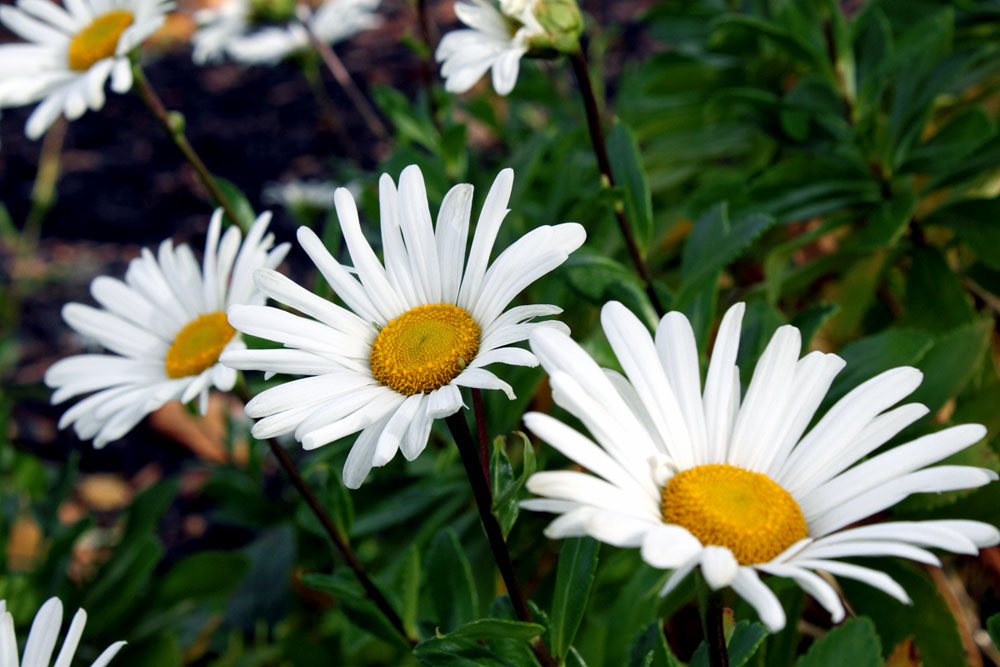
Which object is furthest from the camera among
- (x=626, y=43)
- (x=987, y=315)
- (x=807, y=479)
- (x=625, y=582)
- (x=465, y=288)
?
(x=626, y=43)

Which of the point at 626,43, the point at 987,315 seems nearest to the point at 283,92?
the point at 626,43

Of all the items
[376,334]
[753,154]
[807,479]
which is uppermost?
[376,334]

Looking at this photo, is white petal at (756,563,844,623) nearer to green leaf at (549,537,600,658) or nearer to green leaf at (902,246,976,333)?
green leaf at (549,537,600,658)

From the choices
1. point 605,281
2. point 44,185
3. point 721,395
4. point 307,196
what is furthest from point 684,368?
point 44,185

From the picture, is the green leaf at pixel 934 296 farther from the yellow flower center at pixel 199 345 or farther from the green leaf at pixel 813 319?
the yellow flower center at pixel 199 345

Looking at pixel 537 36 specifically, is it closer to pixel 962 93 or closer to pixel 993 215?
pixel 993 215

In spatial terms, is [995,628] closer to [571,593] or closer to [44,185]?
[571,593]

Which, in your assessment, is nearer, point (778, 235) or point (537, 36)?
point (537, 36)

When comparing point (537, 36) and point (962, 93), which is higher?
point (537, 36)
